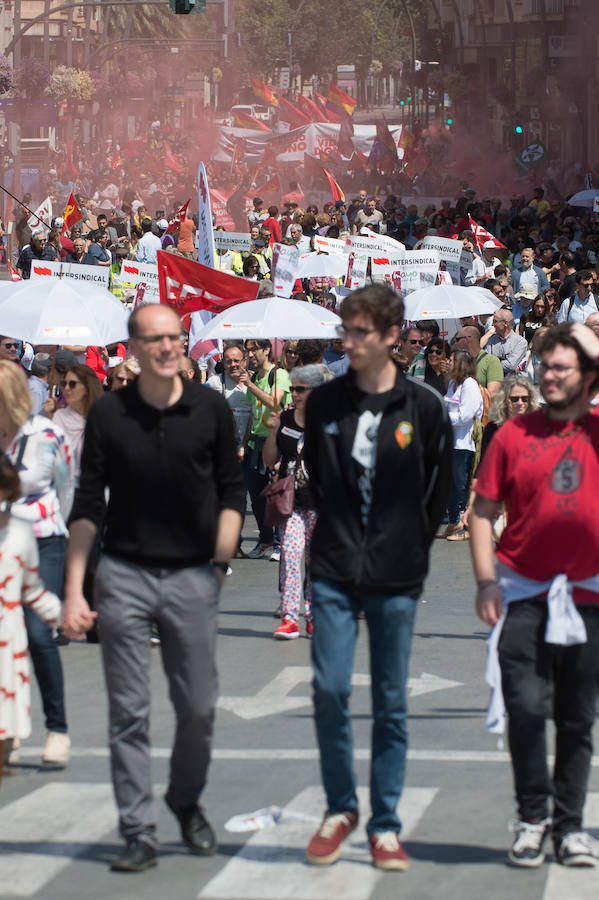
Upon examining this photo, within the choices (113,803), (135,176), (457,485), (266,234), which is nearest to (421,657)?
(113,803)

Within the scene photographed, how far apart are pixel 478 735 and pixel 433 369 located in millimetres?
7977

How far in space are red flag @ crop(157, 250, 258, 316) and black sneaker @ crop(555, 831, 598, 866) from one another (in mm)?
10393

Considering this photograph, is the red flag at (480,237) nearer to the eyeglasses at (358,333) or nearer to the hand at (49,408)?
the hand at (49,408)

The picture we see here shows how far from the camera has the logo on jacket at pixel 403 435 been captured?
5.81 meters

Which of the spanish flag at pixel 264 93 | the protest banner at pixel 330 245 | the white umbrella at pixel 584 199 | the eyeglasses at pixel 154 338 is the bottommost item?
the protest banner at pixel 330 245

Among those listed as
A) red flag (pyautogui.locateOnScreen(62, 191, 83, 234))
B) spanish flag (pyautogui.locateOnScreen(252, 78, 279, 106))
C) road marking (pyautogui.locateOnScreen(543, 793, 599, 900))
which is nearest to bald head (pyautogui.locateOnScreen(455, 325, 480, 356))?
road marking (pyautogui.locateOnScreen(543, 793, 599, 900))

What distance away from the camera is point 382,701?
575 centimetres

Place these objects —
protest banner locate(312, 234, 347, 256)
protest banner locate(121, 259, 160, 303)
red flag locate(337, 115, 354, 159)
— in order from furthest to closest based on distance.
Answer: red flag locate(337, 115, 354, 159) → protest banner locate(312, 234, 347, 256) → protest banner locate(121, 259, 160, 303)

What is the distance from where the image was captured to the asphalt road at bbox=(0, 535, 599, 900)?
5.62 metres

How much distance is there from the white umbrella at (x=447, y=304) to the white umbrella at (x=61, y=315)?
521 centimetres

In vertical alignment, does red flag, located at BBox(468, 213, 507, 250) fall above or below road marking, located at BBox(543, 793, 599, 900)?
above

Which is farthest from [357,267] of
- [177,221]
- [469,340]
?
[177,221]

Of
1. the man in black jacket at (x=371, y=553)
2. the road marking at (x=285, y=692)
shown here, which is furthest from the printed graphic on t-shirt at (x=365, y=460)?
the road marking at (x=285, y=692)

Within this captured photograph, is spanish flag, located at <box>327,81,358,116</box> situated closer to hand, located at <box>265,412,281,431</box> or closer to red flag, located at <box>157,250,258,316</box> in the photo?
red flag, located at <box>157,250,258,316</box>
